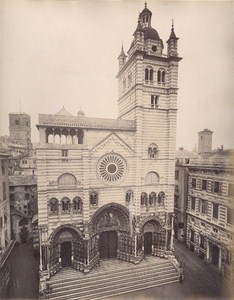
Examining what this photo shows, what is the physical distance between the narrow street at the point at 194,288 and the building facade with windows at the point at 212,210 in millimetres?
1005

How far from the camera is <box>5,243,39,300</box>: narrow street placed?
12.2 metres

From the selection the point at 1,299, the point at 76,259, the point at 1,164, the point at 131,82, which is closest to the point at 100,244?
the point at 76,259

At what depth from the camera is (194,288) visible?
42.4ft

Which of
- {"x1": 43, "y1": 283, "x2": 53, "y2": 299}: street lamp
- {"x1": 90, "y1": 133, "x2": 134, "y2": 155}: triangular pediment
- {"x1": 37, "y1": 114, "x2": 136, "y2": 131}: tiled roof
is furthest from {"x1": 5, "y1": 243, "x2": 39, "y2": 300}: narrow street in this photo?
{"x1": 37, "y1": 114, "x2": 136, "y2": 131}: tiled roof

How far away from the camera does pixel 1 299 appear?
10.3 metres

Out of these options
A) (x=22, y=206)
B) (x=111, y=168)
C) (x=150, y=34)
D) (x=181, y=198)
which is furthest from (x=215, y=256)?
(x=150, y=34)

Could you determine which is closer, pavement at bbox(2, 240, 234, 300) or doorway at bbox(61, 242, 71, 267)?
pavement at bbox(2, 240, 234, 300)

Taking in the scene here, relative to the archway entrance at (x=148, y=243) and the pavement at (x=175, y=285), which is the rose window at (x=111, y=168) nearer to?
the archway entrance at (x=148, y=243)

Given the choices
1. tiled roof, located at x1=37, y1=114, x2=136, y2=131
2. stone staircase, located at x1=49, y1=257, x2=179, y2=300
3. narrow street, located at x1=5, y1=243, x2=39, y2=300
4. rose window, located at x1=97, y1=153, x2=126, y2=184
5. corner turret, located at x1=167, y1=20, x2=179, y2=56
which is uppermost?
corner turret, located at x1=167, y1=20, x2=179, y2=56

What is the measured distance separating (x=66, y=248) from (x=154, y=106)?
1294cm

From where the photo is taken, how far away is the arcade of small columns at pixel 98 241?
13266 millimetres

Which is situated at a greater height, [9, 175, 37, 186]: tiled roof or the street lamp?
[9, 175, 37, 186]: tiled roof

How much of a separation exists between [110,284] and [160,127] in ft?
39.0

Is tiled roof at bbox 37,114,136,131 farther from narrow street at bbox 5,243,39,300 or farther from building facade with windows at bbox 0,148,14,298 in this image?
narrow street at bbox 5,243,39,300
